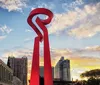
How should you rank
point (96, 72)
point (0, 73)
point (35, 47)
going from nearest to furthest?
point (35, 47) → point (0, 73) → point (96, 72)

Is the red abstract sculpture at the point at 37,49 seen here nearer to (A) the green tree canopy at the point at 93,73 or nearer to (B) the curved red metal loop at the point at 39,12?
(B) the curved red metal loop at the point at 39,12

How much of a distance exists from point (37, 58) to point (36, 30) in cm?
327

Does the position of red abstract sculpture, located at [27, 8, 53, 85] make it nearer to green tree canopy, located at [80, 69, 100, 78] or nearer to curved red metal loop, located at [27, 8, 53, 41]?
curved red metal loop, located at [27, 8, 53, 41]

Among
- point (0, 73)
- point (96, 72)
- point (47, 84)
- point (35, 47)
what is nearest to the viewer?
point (47, 84)

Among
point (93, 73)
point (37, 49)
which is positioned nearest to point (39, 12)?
point (37, 49)

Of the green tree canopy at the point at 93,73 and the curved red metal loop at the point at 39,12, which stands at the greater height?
the curved red metal loop at the point at 39,12

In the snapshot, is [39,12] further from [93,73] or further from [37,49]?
[93,73]

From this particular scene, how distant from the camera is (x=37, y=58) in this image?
31.9 m

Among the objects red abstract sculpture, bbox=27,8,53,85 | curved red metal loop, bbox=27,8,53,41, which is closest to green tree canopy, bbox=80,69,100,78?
curved red metal loop, bbox=27,8,53,41

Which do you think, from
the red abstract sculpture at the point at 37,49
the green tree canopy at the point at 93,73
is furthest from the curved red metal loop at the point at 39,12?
the green tree canopy at the point at 93,73

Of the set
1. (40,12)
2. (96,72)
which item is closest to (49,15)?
(40,12)

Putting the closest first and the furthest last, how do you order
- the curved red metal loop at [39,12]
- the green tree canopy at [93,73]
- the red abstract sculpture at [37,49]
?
the red abstract sculpture at [37,49] → the curved red metal loop at [39,12] → the green tree canopy at [93,73]

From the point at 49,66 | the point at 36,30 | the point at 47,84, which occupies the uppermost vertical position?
the point at 36,30

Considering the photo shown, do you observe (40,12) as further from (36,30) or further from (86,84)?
(86,84)
